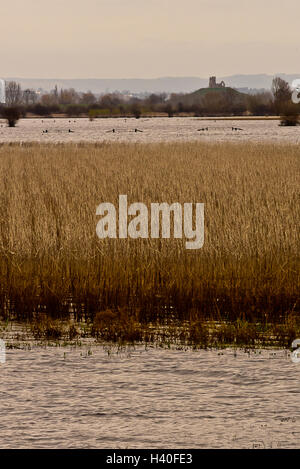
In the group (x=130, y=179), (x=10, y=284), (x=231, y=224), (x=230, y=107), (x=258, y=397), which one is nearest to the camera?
(x=258, y=397)

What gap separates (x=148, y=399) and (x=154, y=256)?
15.4ft

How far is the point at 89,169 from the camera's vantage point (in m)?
20.8

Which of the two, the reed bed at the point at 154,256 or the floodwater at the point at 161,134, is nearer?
the reed bed at the point at 154,256

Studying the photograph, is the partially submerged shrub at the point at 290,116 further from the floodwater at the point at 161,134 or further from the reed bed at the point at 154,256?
the reed bed at the point at 154,256

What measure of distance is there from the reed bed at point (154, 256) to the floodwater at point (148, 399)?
0.93 meters

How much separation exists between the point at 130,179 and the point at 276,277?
9.36 m

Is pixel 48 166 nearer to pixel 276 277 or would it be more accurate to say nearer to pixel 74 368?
pixel 276 277

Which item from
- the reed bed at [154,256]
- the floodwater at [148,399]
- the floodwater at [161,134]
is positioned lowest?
the floodwater at [148,399]

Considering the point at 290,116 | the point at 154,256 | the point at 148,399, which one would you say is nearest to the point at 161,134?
the point at 290,116

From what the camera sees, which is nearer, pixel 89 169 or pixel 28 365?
pixel 28 365

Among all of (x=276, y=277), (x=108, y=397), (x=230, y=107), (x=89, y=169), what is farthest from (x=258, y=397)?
(x=230, y=107)

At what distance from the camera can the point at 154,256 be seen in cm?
1023

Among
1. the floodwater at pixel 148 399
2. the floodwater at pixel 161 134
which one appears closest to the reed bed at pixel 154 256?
the floodwater at pixel 148 399

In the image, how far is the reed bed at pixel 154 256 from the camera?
8.19 meters
